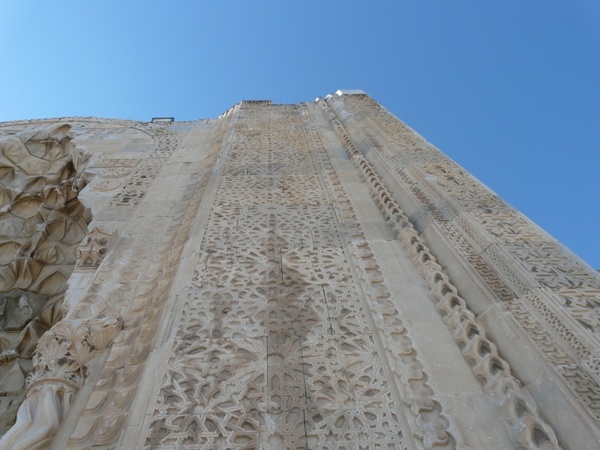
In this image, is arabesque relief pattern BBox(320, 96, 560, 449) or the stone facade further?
the stone facade

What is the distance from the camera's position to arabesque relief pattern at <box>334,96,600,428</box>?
2.23 meters

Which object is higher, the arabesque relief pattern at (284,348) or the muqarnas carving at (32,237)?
the muqarnas carving at (32,237)

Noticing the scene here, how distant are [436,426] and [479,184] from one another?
2.39m

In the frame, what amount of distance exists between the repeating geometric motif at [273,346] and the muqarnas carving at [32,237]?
6.33 feet

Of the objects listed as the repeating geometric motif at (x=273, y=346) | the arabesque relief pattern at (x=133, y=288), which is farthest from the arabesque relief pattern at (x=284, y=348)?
the arabesque relief pattern at (x=133, y=288)

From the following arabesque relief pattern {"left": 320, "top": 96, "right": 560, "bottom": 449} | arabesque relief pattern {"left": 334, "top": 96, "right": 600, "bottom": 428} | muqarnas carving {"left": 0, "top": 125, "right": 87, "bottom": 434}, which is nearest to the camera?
arabesque relief pattern {"left": 320, "top": 96, "right": 560, "bottom": 449}

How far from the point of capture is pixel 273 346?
2547 millimetres

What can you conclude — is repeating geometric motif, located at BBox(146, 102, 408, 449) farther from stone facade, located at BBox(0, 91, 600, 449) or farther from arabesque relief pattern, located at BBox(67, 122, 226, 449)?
arabesque relief pattern, located at BBox(67, 122, 226, 449)

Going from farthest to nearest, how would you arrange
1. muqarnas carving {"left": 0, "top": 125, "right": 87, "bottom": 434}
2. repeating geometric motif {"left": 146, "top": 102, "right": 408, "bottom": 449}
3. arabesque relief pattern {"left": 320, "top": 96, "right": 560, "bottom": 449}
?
1. muqarnas carving {"left": 0, "top": 125, "right": 87, "bottom": 434}
2. repeating geometric motif {"left": 146, "top": 102, "right": 408, "bottom": 449}
3. arabesque relief pattern {"left": 320, "top": 96, "right": 560, "bottom": 449}

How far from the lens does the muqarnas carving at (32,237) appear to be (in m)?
4.45

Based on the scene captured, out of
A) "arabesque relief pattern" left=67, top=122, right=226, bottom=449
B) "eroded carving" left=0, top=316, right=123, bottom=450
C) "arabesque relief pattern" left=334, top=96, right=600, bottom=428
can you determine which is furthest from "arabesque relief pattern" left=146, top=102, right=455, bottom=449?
"arabesque relief pattern" left=334, top=96, right=600, bottom=428

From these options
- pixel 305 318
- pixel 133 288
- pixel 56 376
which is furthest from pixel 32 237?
pixel 305 318

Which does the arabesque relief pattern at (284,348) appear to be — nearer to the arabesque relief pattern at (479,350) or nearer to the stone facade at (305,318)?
the stone facade at (305,318)


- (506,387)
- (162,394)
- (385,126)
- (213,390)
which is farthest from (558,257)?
(385,126)
